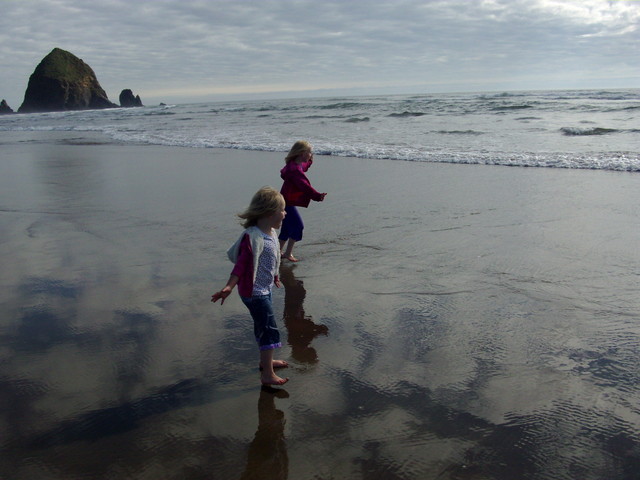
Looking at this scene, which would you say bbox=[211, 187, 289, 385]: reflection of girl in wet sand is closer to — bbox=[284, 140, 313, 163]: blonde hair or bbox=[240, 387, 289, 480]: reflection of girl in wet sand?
bbox=[240, 387, 289, 480]: reflection of girl in wet sand

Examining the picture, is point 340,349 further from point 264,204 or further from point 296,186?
point 296,186

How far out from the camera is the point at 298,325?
13.5 ft

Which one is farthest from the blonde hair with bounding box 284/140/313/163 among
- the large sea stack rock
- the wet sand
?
the large sea stack rock

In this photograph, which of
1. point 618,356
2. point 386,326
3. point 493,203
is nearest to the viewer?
point 618,356

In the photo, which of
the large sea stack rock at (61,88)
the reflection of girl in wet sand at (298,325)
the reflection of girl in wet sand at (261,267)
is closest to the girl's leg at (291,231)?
the reflection of girl in wet sand at (298,325)

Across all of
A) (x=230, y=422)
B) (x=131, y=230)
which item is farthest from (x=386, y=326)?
(x=131, y=230)

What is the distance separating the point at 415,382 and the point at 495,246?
3100 millimetres

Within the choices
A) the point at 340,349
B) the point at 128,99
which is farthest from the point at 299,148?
the point at 128,99

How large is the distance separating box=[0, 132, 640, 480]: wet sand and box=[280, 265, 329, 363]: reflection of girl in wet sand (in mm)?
22

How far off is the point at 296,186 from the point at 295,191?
0.25ft

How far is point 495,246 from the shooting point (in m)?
5.83

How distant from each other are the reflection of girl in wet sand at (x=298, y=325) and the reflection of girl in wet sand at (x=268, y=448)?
1.95 ft

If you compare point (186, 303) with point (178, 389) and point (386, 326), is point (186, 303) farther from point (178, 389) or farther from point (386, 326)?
point (386, 326)

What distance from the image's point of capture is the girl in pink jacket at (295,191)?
229 inches
